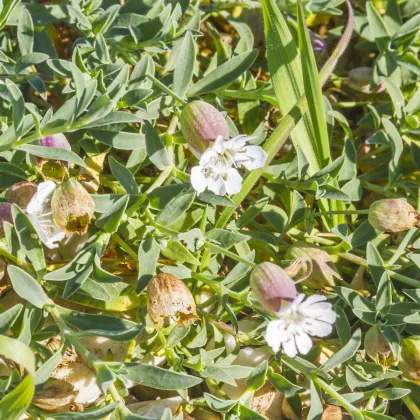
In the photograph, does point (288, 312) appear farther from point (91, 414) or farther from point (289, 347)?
point (91, 414)

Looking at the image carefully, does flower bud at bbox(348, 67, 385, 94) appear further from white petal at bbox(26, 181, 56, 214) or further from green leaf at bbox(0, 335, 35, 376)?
green leaf at bbox(0, 335, 35, 376)

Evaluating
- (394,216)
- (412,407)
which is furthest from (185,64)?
(412,407)

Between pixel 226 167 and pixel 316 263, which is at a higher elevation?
pixel 226 167

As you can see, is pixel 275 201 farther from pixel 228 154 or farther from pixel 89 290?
pixel 89 290

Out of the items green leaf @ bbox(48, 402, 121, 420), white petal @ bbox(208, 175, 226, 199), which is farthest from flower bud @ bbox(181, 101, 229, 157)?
green leaf @ bbox(48, 402, 121, 420)

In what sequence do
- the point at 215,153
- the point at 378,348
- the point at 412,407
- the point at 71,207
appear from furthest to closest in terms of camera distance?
the point at 412,407 < the point at 378,348 < the point at 215,153 < the point at 71,207

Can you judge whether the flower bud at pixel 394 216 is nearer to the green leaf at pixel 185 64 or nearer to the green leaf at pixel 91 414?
the green leaf at pixel 185 64
